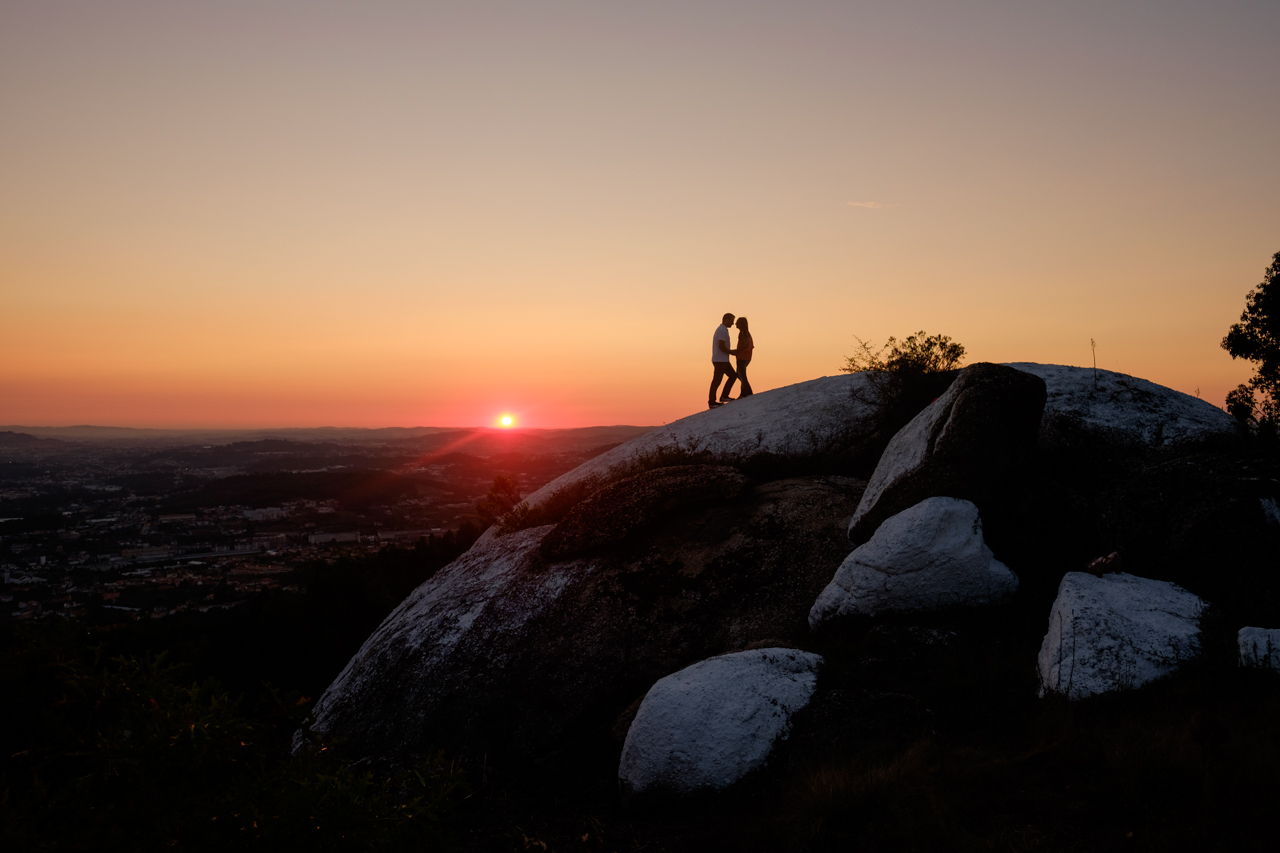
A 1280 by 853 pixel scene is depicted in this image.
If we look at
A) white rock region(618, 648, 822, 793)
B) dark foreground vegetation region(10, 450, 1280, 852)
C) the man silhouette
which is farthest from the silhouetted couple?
white rock region(618, 648, 822, 793)

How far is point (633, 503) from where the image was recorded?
498 inches

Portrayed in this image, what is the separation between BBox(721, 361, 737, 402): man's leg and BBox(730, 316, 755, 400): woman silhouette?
0.18 meters

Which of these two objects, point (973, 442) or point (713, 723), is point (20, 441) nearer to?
point (713, 723)

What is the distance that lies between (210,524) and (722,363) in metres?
59.1

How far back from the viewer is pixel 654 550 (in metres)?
12.0

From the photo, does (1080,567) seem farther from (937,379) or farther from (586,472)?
(586,472)

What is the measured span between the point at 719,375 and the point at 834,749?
586 inches

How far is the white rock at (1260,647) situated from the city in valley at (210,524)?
15.0m

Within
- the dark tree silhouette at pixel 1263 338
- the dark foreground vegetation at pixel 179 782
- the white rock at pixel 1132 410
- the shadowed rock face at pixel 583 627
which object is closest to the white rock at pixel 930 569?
the shadowed rock face at pixel 583 627

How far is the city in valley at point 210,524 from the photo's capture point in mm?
37000

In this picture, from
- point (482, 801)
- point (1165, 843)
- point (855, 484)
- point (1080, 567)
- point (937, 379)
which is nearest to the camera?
point (1165, 843)

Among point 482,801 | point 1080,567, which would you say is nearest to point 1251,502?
point 1080,567

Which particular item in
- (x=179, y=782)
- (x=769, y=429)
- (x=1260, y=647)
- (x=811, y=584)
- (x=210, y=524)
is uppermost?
(x=769, y=429)

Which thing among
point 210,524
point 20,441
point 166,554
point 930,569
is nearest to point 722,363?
point 930,569
